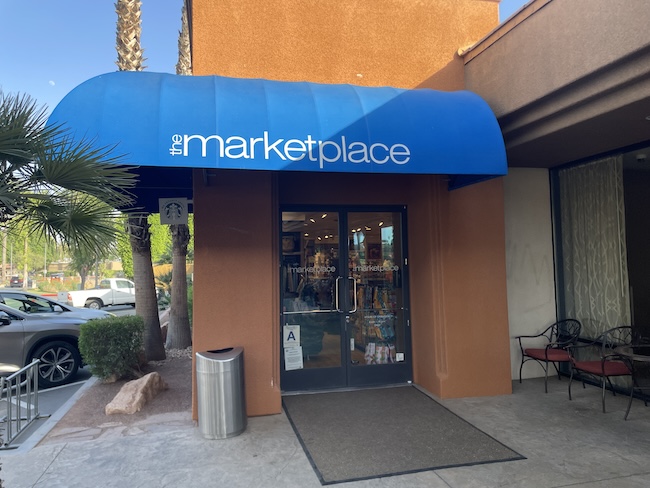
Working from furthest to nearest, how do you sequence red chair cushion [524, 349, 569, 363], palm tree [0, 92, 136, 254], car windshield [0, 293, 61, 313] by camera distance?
car windshield [0, 293, 61, 313], red chair cushion [524, 349, 569, 363], palm tree [0, 92, 136, 254]

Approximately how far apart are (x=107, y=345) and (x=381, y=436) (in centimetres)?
447

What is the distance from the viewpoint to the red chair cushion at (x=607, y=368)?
5219 millimetres

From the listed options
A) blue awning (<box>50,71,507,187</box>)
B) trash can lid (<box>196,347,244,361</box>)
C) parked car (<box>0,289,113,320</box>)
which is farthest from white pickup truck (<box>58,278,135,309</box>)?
blue awning (<box>50,71,507,187</box>)

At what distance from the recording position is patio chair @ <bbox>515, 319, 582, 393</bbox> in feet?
19.9

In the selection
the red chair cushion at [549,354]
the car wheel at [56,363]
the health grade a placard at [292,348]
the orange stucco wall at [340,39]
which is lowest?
the car wheel at [56,363]

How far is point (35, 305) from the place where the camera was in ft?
26.8

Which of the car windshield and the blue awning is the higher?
the blue awning

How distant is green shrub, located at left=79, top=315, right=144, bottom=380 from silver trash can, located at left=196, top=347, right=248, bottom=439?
2.64 metres

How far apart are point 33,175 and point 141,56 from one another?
1005 cm

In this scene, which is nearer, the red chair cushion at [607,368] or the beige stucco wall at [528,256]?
the red chair cushion at [607,368]

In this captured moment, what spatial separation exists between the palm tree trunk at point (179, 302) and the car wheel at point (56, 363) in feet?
7.21

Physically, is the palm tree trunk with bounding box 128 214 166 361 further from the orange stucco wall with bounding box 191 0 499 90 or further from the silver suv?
the orange stucco wall with bounding box 191 0 499 90

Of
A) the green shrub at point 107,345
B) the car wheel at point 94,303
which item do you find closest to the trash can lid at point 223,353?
the green shrub at point 107,345

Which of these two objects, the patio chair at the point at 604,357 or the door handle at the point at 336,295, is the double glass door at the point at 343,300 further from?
the patio chair at the point at 604,357
